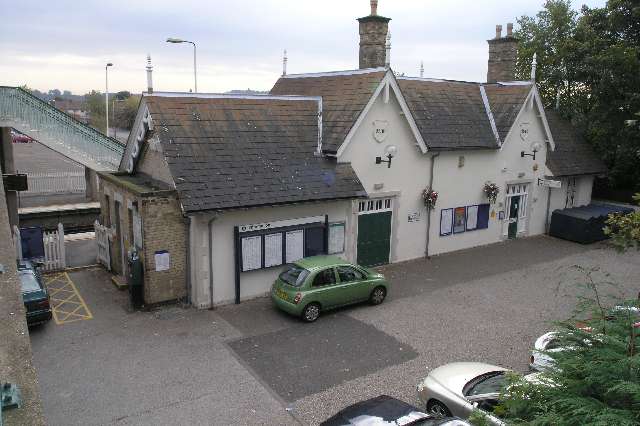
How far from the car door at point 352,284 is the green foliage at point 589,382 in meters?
7.38

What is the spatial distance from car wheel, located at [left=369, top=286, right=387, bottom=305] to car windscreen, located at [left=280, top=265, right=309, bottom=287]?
2.39 m

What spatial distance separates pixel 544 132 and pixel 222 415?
19840 mm

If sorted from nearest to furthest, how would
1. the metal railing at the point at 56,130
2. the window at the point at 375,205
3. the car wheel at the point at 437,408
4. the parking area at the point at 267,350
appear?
the car wheel at the point at 437,408 → the parking area at the point at 267,350 → the window at the point at 375,205 → the metal railing at the point at 56,130

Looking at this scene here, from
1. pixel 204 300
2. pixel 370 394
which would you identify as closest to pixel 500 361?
pixel 370 394

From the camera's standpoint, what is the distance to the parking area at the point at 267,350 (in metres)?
10.2

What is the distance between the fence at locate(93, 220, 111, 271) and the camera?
59.8 ft

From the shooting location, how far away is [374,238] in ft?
61.9

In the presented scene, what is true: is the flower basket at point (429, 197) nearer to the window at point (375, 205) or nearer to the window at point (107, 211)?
the window at point (375, 205)

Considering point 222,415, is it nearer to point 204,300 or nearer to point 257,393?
point 257,393

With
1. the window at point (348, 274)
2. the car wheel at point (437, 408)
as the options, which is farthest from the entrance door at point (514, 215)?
the car wheel at point (437, 408)

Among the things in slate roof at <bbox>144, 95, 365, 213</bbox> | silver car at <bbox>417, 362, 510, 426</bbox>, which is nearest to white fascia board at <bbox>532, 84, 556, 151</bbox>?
slate roof at <bbox>144, 95, 365, 213</bbox>

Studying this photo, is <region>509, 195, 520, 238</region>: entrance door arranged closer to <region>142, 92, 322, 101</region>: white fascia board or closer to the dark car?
<region>142, 92, 322, 101</region>: white fascia board

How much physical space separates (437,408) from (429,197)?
1112 centimetres

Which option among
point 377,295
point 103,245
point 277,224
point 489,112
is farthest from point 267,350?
point 489,112
